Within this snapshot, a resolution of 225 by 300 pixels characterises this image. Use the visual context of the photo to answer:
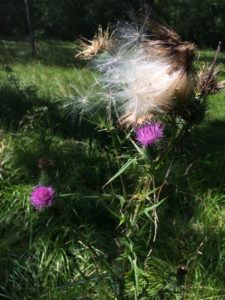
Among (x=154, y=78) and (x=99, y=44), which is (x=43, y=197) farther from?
(x=154, y=78)

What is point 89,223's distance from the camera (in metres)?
2.25

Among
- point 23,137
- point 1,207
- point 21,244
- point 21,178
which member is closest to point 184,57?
point 21,244

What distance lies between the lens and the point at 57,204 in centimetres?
220

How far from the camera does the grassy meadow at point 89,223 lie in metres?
1.75

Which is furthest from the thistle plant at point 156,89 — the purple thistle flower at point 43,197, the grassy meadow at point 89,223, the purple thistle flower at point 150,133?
the purple thistle flower at point 43,197

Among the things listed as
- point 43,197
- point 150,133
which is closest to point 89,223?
point 43,197

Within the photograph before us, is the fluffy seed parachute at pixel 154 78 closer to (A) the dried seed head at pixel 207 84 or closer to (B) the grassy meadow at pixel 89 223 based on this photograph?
(A) the dried seed head at pixel 207 84

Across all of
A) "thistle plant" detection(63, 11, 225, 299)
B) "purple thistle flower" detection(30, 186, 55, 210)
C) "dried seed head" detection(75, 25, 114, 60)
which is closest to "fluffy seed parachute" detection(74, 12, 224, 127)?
"thistle plant" detection(63, 11, 225, 299)

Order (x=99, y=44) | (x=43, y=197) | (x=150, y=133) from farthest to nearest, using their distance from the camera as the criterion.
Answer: (x=43, y=197) < (x=99, y=44) < (x=150, y=133)

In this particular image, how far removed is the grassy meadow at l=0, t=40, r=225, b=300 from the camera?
1755 mm

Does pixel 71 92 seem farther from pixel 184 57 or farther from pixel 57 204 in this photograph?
pixel 184 57

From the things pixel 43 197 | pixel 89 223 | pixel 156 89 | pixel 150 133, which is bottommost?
pixel 89 223

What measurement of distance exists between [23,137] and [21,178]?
18.8 inches

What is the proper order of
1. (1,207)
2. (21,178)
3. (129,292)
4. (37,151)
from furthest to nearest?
(37,151), (21,178), (1,207), (129,292)
